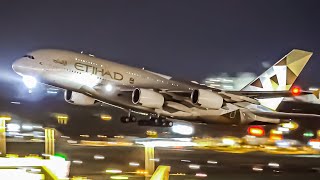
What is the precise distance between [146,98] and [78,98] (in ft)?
19.6

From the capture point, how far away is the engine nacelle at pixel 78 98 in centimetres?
4638

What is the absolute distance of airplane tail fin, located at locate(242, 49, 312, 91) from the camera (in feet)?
170

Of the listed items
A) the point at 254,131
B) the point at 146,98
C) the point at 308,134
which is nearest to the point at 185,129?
the point at 254,131

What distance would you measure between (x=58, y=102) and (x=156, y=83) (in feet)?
223

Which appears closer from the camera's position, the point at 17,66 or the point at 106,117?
the point at 17,66

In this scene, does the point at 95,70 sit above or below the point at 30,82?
above

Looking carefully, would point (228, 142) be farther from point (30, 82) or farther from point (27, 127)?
point (27, 127)

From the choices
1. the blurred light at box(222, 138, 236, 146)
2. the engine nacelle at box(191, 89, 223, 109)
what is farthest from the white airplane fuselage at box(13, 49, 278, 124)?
the blurred light at box(222, 138, 236, 146)

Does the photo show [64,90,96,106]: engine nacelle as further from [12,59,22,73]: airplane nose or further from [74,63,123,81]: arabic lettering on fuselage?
[12,59,22,73]: airplane nose

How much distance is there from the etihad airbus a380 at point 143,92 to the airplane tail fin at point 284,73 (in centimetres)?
214

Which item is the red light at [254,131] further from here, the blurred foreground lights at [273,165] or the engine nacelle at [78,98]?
the blurred foreground lights at [273,165]

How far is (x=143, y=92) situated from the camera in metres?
43.6

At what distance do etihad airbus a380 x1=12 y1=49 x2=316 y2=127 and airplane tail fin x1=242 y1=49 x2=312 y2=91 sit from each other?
84.4 inches

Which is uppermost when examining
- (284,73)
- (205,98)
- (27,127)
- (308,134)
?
(284,73)
